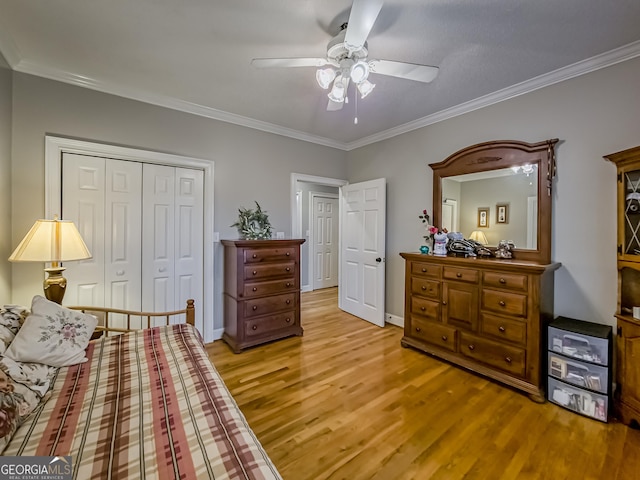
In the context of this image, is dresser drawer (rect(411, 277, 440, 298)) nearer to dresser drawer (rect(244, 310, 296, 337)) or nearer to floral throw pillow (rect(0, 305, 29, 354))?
dresser drawer (rect(244, 310, 296, 337))

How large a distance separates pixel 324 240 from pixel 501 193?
12.5 feet

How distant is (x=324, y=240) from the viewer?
6152 mm

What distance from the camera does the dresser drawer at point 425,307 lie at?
2846mm

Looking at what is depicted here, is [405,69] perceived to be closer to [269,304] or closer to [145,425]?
[145,425]

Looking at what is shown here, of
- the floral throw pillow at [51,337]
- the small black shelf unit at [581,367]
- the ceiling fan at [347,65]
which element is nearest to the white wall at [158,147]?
the floral throw pillow at [51,337]

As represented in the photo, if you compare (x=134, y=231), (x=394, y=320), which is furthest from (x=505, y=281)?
(x=134, y=231)

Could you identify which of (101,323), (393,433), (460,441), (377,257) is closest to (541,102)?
(377,257)

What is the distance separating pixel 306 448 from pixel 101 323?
7.17 ft

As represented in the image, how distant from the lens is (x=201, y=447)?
0.91 m

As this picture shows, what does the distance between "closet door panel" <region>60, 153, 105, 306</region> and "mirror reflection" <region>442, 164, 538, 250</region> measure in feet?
11.5

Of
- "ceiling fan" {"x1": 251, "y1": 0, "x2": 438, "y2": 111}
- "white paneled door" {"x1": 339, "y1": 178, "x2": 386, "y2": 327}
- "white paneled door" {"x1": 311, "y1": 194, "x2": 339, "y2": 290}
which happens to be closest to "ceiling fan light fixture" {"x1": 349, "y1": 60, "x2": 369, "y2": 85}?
"ceiling fan" {"x1": 251, "y1": 0, "x2": 438, "y2": 111}

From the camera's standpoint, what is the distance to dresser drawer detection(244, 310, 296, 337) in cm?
305

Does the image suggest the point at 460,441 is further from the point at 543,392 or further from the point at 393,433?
the point at 543,392

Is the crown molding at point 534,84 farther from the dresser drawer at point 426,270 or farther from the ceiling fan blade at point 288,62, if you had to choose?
the ceiling fan blade at point 288,62
